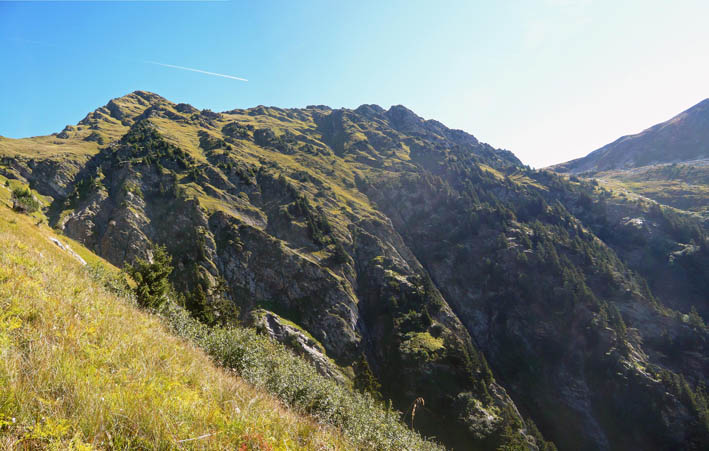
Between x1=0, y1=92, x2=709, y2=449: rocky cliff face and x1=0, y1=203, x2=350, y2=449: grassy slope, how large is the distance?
3696 cm

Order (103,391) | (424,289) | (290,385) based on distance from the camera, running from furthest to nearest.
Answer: (424,289) < (290,385) < (103,391)

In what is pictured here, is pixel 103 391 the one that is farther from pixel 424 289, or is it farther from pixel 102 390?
pixel 424 289

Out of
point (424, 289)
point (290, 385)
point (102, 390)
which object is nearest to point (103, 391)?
point (102, 390)

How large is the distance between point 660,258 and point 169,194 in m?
206

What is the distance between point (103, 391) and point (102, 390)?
0.08m

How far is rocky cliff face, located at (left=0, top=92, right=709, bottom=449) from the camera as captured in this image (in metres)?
69.5

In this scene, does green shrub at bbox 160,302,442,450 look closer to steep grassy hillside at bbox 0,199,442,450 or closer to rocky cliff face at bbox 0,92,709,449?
steep grassy hillside at bbox 0,199,442,450

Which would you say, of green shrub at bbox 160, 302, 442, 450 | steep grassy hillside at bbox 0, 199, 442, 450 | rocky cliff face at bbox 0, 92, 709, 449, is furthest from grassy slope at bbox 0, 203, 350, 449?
rocky cliff face at bbox 0, 92, 709, 449

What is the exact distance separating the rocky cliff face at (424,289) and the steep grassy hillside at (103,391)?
37.3 metres

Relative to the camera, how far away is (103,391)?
423cm

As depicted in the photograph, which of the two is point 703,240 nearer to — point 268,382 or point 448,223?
point 448,223

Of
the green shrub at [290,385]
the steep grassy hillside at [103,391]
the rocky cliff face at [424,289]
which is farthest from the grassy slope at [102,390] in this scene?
the rocky cliff face at [424,289]

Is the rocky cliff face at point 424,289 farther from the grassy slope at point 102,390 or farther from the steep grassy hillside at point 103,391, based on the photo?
the steep grassy hillside at point 103,391

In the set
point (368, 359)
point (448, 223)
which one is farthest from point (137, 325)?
point (448, 223)
